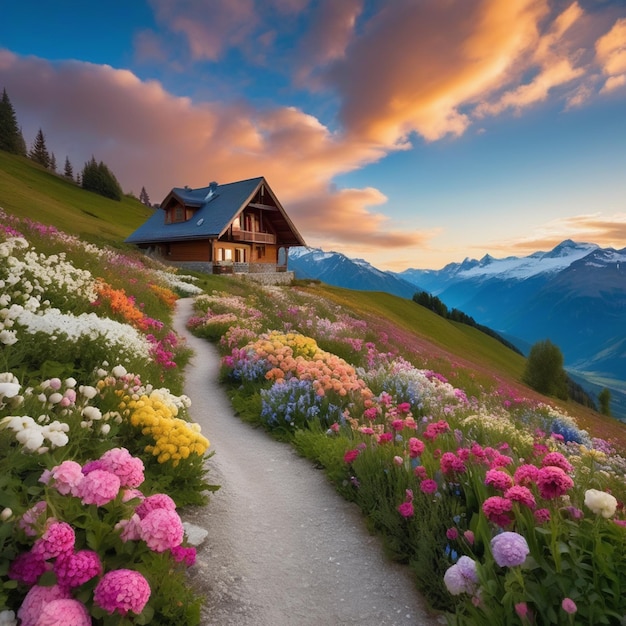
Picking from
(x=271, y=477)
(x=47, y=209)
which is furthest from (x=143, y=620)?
(x=47, y=209)

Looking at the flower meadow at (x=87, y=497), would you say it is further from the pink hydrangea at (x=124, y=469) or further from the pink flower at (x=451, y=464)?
the pink flower at (x=451, y=464)

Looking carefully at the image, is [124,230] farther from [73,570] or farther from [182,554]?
[73,570]

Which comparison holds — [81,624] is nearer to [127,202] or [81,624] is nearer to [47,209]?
[47,209]

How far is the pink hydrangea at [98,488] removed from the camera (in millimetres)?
2791

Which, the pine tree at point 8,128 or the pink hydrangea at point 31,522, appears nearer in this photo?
the pink hydrangea at point 31,522

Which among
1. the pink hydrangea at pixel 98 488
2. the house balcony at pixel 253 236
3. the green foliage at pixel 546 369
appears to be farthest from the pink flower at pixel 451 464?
the green foliage at pixel 546 369

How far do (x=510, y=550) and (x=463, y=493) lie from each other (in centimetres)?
176

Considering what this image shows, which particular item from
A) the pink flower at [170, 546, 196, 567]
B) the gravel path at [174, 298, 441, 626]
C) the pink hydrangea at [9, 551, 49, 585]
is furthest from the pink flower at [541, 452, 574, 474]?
the pink hydrangea at [9, 551, 49, 585]

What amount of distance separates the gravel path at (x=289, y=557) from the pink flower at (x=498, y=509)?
3.87ft

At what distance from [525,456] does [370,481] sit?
222 centimetres

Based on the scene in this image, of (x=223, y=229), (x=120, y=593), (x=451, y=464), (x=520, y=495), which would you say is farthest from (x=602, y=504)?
(x=223, y=229)

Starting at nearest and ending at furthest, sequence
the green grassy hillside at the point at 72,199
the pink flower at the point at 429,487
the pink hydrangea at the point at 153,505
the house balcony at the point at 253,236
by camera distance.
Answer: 1. the pink hydrangea at the point at 153,505
2. the pink flower at the point at 429,487
3. the house balcony at the point at 253,236
4. the green grassy hillside at the point at 72,199

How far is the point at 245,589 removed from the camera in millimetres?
3688

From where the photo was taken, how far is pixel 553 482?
2.90 m
